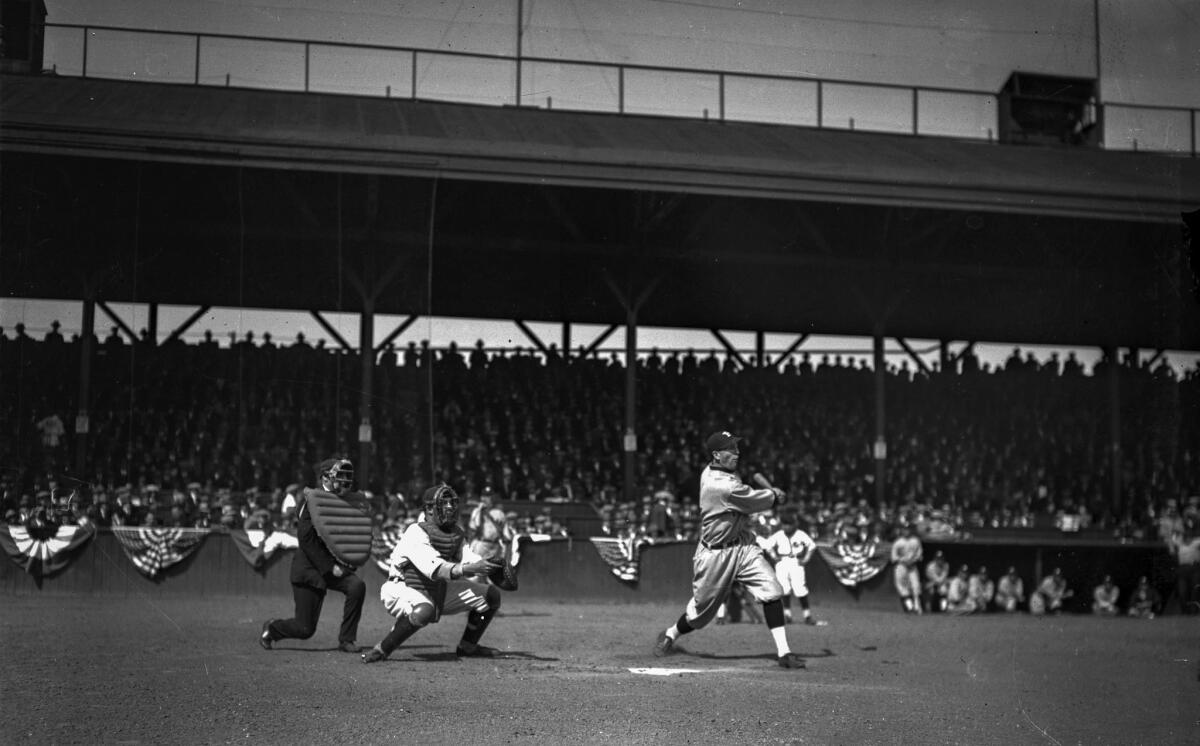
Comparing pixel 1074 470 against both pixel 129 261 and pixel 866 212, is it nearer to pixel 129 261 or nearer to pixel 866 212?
pixel 866 212

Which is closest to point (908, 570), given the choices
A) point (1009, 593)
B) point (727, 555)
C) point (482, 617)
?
point (1009, 593)

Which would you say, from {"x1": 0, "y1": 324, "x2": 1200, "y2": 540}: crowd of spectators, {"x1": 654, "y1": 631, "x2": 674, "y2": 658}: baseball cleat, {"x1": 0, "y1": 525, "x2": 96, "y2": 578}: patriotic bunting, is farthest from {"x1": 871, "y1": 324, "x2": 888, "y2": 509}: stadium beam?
{"x1": 0, "y1": 525, "x2": 96, "y2": 578}: patriotic bunting

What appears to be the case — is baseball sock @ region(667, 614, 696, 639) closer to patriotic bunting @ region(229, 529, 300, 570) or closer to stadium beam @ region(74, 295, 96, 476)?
patriotic bunting @ region(229, 529, 300, 570)

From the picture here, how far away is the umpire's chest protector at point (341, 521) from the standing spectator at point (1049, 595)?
1351 centimetres

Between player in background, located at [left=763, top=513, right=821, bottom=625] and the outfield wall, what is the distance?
7.03 ft

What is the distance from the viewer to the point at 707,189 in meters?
20.2

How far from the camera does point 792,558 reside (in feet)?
59.2

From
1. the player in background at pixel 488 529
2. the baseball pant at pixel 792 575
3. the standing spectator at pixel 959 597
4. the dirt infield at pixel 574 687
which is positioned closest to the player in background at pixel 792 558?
the baseball pant at pixel 792 575

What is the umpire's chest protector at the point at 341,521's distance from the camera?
1103cm

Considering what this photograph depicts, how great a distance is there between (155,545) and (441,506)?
947 cm

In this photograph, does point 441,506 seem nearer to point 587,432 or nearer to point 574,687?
point 574,687

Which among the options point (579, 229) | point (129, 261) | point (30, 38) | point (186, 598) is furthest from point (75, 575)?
point (579, 229)

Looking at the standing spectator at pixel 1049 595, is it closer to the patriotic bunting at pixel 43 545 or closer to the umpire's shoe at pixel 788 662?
the umpire's shoe at pixel 788 662

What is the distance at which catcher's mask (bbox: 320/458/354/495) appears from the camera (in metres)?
11.0
